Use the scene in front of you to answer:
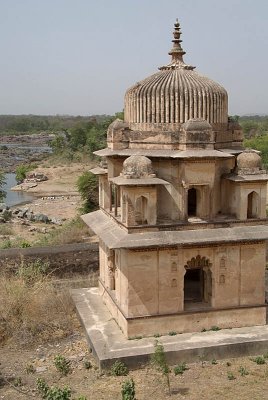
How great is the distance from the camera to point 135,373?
1015 centimetres

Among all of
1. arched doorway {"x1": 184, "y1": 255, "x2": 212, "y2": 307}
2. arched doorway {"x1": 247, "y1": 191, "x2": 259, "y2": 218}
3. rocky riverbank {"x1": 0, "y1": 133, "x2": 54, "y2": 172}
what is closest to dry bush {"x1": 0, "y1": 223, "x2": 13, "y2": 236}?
arched doorway {"x1": 184, "y1": 255, "x2": 212, "y2": 307}

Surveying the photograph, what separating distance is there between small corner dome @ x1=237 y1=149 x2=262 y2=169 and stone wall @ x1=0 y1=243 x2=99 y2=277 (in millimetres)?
7295

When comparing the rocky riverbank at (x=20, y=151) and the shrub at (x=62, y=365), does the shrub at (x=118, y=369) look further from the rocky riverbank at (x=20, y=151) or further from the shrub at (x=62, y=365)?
the rocky riverbank at (x=20, y=151)

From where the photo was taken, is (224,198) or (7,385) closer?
(7,385)

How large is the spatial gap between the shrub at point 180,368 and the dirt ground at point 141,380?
0.24ft

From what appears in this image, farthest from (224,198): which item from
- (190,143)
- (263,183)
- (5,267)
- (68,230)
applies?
(68,230)

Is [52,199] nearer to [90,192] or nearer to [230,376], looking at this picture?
[90,192]

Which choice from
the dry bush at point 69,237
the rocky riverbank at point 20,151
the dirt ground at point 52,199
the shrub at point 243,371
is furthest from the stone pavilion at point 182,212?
the rocky riverbank at point 20,151

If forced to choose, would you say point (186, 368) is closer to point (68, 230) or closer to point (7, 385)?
point (7, 385)

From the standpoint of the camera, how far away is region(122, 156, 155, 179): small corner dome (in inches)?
416

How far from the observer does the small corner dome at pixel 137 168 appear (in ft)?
34.7

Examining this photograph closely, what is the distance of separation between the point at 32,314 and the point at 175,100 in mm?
6224

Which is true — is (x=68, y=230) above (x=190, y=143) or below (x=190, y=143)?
below

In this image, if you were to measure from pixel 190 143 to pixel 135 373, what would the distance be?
4.81 m
